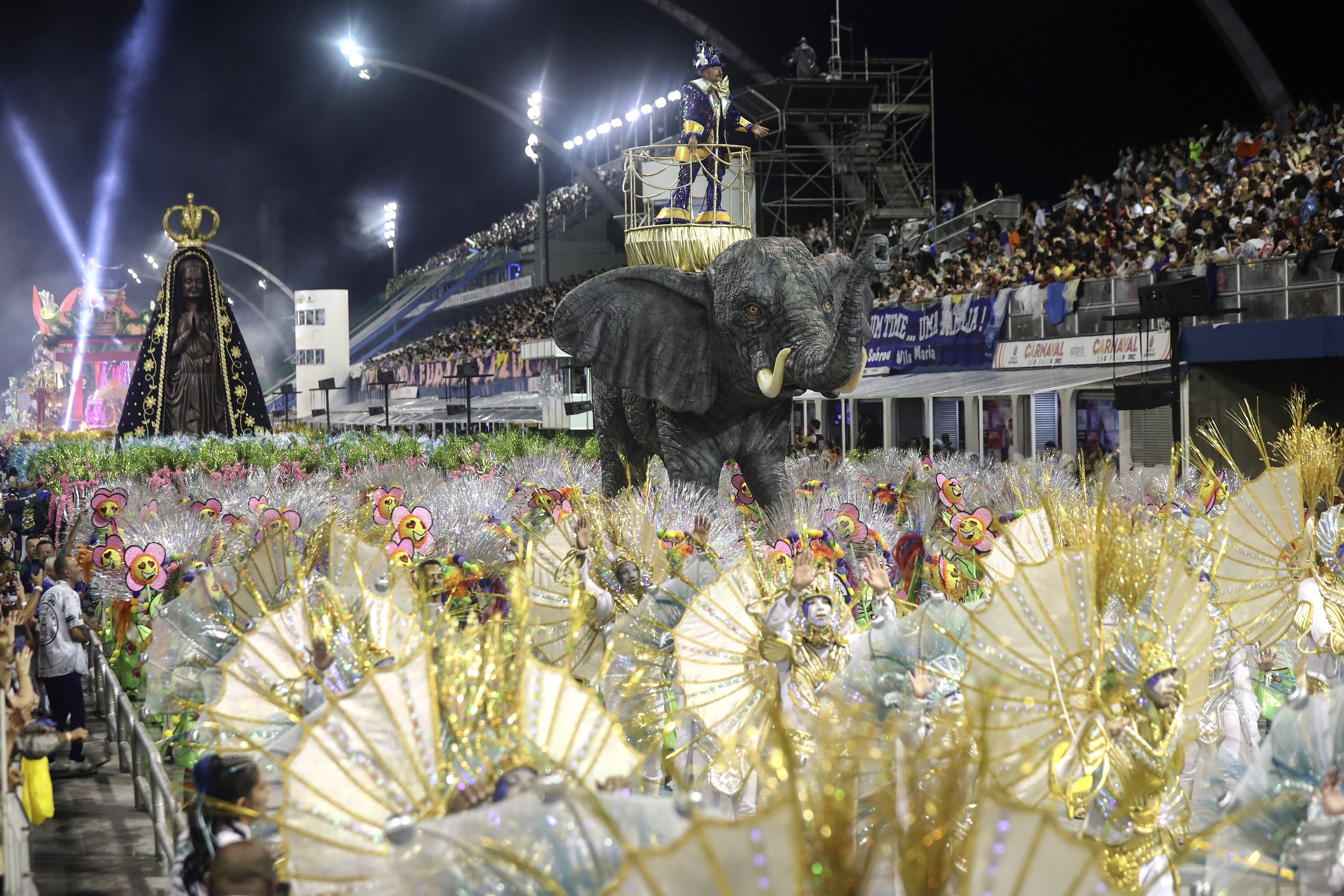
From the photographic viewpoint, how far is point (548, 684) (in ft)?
10.1

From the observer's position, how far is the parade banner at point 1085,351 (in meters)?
14.6

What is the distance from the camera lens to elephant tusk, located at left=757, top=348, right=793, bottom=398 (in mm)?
8398

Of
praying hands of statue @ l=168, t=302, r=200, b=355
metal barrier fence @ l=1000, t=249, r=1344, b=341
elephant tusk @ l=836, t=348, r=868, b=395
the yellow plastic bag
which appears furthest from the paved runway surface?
praying hands of statue @ l=168, t=302, r=200, b=355

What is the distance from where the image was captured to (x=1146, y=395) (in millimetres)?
10555

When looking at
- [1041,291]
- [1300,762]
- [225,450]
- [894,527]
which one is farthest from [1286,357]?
[225,450]

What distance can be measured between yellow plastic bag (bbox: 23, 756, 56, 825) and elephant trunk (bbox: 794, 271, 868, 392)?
469 centimetres

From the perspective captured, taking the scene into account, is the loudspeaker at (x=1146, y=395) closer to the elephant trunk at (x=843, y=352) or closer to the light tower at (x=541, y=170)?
the elephant trunk at (x=843, y=352)

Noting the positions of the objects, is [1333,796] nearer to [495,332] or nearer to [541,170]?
[541,170]

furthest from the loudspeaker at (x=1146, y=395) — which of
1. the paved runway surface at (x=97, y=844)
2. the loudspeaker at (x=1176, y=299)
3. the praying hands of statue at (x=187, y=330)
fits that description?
the praying hands of statue at (x=187, y=330)

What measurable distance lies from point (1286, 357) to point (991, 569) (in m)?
9.07

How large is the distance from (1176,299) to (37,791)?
8421mm

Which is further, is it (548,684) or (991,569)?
(991,569)

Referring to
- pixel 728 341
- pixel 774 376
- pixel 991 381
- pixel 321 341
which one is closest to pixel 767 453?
pixel 728 341

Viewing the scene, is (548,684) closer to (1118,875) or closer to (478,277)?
(1118,875)
